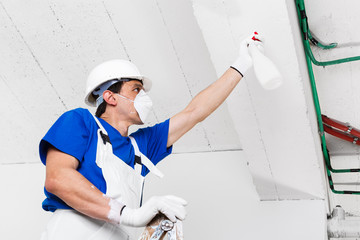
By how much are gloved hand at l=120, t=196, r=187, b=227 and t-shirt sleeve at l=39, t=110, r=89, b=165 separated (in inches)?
11.8

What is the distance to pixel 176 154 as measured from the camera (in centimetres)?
286

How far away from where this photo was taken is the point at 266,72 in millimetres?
1792

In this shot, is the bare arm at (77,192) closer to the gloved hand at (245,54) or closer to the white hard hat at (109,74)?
the white hard hat at (109,74)

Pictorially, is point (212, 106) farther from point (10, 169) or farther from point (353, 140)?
point (10, 169)

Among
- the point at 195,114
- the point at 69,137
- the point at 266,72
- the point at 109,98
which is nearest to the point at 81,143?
the point at 69,137

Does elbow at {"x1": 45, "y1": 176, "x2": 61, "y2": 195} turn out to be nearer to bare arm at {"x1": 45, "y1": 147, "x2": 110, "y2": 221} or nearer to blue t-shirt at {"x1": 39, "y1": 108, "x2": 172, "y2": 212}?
bare arm at {"x1": 45, "y1": 147, "x2": 110, "y2": 221}

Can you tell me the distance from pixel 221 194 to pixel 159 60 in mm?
807

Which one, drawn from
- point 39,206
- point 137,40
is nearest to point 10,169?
point 39,206

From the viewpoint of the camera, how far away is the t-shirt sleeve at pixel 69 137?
5.32ft

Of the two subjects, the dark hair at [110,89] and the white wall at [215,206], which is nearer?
the dark hair at [110,89]

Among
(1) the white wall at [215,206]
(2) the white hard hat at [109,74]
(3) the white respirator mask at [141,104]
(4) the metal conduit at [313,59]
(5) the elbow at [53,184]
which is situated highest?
(2) the white hard hat at [109,74]

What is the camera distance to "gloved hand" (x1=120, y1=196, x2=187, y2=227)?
149 centimetres

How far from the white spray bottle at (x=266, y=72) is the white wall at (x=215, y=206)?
32.8 inches

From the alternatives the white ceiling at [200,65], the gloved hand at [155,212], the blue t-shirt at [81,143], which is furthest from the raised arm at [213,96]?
the gloved hand at [155,212]
